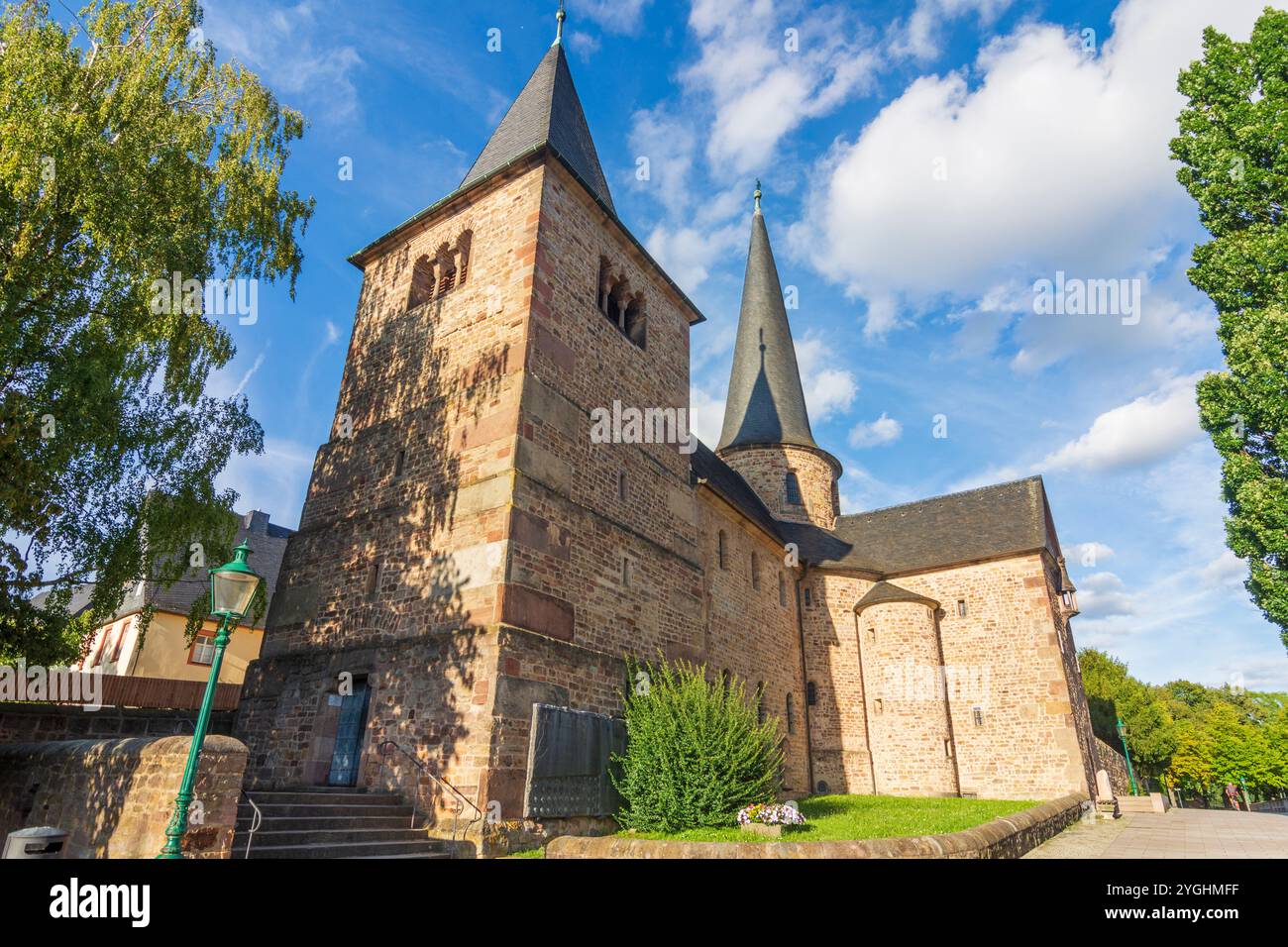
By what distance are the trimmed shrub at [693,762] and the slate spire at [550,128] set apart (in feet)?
35.3

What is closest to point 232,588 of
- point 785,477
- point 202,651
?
point 785,477

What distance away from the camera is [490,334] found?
42.3ft

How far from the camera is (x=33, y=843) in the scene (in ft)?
17.6

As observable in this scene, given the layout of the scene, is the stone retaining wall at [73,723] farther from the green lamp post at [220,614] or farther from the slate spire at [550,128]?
the slate spire at [550,128]

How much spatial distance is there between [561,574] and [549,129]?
33.9 feet

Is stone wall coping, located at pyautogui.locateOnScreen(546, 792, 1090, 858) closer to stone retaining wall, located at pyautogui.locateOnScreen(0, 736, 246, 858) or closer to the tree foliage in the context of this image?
stone retaining wall, located at pyautogui.locateOnScreen(0, 736, 246, 858)

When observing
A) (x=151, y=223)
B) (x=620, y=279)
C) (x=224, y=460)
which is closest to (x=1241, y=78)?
(x=620, y=279)

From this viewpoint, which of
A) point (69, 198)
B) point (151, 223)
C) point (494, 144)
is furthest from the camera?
point (494, 144)

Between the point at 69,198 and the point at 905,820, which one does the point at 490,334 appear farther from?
the point at 905,820

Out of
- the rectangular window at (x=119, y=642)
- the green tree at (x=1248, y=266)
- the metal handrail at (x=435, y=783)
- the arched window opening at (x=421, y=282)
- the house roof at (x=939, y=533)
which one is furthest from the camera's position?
the rectangular window at (x=119, y=642)

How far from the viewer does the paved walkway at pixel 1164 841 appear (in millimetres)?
10836

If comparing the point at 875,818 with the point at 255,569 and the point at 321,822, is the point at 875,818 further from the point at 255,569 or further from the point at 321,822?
the point at 255,569

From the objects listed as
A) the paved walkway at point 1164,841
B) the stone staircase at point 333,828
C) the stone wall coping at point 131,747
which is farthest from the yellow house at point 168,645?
the paved walkway at point 1164,841
